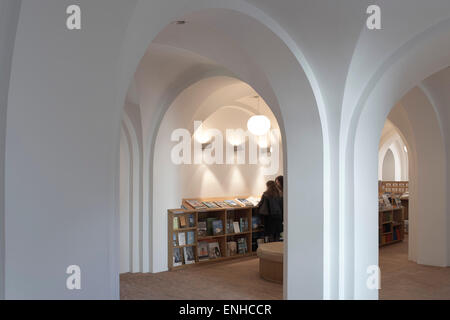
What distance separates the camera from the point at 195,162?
977 centimetres

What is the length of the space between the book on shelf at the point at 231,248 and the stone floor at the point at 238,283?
0.59 m

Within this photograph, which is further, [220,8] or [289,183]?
[289,183]

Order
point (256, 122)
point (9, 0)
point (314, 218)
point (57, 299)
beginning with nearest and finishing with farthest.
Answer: point (9, 0) → point (57, 299) → point (314, 218) → point (256, 122)

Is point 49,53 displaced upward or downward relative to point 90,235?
upward

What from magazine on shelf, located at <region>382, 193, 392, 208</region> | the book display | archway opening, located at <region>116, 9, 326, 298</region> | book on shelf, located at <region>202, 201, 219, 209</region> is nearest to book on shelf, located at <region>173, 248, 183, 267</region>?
archway opening, located at <region>116, 9, 326, 298</region>

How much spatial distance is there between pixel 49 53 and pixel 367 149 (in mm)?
3825

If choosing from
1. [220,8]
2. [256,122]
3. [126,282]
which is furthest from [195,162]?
[220,8]

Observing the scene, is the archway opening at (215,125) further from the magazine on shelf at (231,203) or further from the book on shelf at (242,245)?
the magazine on shelf at (231,203)

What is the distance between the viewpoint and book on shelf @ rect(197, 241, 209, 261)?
8633mm

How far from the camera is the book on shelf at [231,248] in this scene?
9227 mm

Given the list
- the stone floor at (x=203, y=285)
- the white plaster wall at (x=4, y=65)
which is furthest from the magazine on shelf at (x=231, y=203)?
the white plaster wall at (x=4, y=65)

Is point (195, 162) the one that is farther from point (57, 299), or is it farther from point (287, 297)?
point (57, 299)

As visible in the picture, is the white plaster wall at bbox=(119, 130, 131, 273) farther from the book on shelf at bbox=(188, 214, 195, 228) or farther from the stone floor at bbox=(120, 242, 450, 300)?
the book on shelf at bbox=(188, 214, 195, 228)

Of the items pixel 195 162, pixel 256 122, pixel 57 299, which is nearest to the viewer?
pixel 57 299
